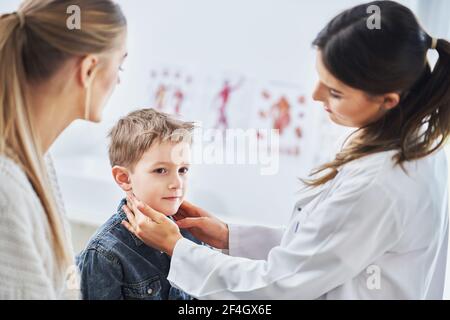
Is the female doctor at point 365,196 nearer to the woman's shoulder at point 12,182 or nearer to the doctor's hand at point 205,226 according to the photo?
the doctor's hand at point 205,226

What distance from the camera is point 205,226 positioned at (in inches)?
46.1

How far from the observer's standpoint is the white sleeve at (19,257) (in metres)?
0.96

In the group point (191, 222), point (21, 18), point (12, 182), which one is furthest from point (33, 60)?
point (191, 222)

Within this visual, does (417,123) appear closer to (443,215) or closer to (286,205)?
(443,215)

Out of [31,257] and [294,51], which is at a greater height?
[294,51]

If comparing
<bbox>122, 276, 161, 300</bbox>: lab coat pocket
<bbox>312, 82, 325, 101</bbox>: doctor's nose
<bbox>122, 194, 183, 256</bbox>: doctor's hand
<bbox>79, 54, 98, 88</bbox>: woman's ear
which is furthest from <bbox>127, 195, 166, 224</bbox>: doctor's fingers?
<bbox>312, 82, 325, 101</bbox>: doctor's nose

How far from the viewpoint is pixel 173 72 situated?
123cm

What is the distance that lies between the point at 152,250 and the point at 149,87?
1.04ft

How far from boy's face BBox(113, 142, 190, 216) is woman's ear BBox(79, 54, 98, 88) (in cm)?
16

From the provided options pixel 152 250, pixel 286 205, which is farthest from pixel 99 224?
pixel 286 205

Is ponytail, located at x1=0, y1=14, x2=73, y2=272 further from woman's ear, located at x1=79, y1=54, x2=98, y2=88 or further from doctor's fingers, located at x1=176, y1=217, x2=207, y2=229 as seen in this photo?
doctor's fingers, located at x1=176, y1=217, x2=207, y2=229

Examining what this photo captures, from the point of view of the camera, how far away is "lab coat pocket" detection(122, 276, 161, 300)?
3.62 ft
